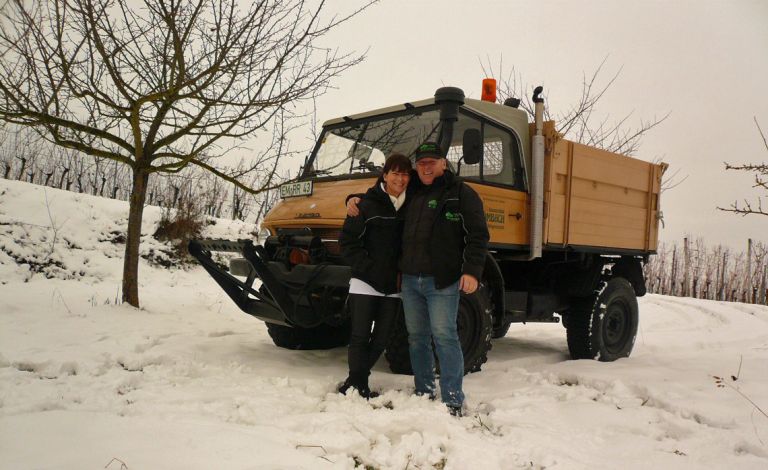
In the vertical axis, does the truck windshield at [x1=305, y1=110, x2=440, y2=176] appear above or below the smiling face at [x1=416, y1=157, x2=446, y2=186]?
above

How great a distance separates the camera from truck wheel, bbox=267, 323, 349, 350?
5395 mm

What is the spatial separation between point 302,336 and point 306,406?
2.10 meters

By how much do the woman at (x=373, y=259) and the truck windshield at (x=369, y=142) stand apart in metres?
0.92

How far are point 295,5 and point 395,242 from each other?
3.85 meters

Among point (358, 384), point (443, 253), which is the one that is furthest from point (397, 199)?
point (358, 384)

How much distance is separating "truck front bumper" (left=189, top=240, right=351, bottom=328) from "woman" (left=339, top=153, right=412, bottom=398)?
266 millimetres

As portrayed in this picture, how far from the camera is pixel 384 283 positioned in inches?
142

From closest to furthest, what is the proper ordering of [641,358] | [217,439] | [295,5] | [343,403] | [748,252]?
[217,439] → [343,403] → [641,358] → [295,5] → [748,252]

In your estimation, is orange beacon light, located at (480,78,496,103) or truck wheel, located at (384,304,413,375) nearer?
truck wheel, located at (384,304,413,375)

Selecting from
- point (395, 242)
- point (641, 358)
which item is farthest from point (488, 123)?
point (641, 358)

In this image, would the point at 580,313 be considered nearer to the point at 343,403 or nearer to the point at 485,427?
the point at 485,427

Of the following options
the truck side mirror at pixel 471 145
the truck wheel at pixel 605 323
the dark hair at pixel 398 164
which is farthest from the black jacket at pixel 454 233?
the truck wheel at pixel 605 323

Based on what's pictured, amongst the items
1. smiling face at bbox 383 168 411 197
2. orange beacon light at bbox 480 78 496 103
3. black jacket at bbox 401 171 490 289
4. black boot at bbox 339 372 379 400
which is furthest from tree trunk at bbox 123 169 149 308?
black jacket at bbox 401 171 490 289

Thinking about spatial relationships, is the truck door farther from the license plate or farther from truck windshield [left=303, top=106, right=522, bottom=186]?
the license plate
